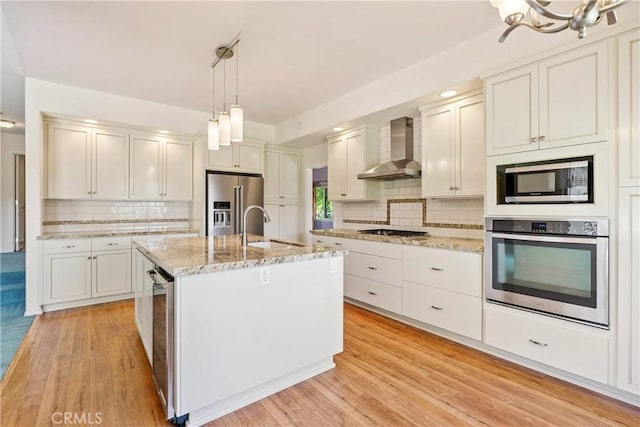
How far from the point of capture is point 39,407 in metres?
1.84

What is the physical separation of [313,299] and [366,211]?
2506mm

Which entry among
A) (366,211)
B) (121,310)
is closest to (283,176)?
(366,211)

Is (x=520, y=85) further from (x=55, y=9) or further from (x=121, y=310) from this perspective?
(x=121, y=310)

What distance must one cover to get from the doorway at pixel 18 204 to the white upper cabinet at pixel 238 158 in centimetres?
488

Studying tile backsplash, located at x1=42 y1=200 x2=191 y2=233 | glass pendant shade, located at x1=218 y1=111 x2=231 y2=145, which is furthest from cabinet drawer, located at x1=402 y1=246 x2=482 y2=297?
tile backsplash, located at x1=42 y1=200 x2=191 y2=233

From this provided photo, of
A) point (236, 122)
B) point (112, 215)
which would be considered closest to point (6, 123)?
point (112, 215)

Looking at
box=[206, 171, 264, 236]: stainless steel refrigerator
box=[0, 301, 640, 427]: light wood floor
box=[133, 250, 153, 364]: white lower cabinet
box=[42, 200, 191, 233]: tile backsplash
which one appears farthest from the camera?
box=[206, 171, 264, 236]: stainless steel refrigerator

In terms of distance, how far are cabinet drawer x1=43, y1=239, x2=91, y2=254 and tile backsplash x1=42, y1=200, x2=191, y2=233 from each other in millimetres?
551

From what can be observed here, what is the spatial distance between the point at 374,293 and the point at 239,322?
196cm

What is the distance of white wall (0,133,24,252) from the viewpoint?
6.09 meters

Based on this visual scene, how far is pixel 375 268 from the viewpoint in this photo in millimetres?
3406

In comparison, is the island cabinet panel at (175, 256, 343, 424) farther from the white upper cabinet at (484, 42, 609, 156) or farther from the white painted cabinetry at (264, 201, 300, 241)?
the white painted cabinetry at (264, 201, 300, 241)

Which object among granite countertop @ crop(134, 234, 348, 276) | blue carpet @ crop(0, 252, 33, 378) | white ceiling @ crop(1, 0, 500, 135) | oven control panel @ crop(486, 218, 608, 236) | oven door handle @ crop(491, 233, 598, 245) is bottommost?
blue carpet @ crop(0, 252, 33, 378)

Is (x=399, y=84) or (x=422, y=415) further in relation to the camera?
(x=399, y=84)
